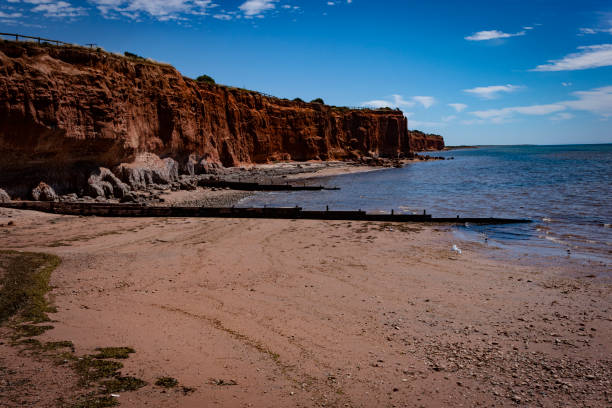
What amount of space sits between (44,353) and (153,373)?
74.8 inches

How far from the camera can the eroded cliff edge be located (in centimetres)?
2378

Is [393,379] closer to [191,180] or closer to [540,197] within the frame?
[540,197]

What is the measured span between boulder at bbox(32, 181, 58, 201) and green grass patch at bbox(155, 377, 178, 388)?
24001 millimetres

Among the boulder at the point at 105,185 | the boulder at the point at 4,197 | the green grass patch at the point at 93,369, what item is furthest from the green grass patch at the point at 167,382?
the boulder at the point at 105,185

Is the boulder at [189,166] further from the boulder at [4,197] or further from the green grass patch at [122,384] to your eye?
the green grass patch at [122,384]

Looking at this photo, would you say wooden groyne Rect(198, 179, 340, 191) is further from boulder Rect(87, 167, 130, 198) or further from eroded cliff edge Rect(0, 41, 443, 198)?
boulder Rect(87, 167, 130, 198)

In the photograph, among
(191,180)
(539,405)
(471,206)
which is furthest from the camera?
(191,180)

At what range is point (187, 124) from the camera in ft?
140

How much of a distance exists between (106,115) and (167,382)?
89.9 ft

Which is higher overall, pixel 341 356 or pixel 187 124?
pixel 187 124

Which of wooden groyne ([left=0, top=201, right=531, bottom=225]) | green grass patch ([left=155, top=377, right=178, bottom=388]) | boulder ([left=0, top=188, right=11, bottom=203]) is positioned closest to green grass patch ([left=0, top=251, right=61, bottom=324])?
green grass patch ([left=155, top=377, right=178, bottom=388])

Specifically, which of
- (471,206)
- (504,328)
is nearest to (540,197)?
(471,206)

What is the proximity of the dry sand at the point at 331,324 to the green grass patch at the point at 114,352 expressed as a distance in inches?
7.6

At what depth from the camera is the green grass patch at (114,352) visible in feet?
21.0
